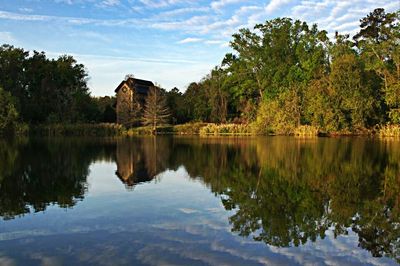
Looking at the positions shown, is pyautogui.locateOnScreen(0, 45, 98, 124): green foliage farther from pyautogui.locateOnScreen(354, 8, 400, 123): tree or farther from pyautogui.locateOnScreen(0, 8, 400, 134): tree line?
pyautogui.locateOnScreen(354, 8, 400, 123): tree

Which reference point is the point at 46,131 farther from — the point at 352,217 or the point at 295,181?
the point at 352,217

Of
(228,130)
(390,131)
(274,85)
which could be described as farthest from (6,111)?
(390,131)

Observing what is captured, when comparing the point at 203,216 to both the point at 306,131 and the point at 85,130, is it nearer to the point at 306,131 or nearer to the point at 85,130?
the point at 306,131

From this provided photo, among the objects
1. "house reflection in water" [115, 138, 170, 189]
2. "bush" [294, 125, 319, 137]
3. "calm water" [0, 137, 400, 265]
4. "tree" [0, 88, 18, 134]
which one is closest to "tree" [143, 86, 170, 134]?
"tree" [0, 88, 18, 134]

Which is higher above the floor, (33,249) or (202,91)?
(202,91)

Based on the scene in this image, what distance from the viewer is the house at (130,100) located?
61.3 metres

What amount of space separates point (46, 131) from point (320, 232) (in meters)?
A: 54.3

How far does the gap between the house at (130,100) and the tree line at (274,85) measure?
235 cm

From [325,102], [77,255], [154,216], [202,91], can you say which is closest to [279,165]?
[154,216]

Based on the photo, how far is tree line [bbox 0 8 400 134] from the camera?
149 ft

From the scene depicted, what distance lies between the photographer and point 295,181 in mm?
12945

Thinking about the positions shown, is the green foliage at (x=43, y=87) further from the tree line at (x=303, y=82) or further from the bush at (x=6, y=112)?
the tree line at (x=303, y=82)

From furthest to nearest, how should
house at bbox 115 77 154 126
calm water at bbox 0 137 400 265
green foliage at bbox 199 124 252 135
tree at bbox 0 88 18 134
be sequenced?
house at bbox 115 77 154 126, green foliage at bbox 199 124 252 135, tree at bbox 0 88 18 134, calm water at bbox 0 137 400 265

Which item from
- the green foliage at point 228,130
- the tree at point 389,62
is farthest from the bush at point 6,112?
the tree at point 389,62
